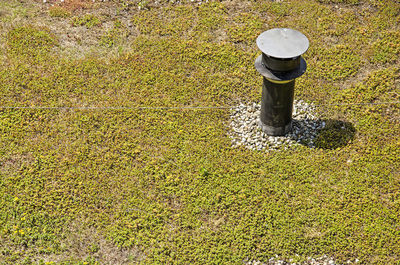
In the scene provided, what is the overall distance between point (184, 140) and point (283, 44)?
8.14ft

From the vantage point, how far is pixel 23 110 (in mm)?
8523

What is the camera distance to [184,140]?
309 inches

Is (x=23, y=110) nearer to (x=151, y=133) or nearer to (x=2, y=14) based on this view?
(x=151, y=133)

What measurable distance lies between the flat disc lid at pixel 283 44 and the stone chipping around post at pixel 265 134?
174 centimetres

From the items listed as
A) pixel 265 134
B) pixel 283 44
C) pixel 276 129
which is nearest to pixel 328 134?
pixel 276 129

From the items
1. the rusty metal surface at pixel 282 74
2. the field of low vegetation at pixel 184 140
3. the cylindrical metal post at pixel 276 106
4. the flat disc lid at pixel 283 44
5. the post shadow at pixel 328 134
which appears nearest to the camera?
the field of low vegetation at pixel 184 140

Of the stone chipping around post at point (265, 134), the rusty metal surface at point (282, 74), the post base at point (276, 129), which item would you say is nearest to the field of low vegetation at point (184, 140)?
the stone chipping around post at point (265, 134)

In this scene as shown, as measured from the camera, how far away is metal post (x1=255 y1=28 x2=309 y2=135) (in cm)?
668

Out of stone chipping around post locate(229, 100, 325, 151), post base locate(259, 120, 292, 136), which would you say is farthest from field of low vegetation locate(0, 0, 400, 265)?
post base locate(259, 120, 292, 136)

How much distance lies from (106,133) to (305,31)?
5.11 meters

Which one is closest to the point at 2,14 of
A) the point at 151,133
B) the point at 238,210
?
the point at 151,133

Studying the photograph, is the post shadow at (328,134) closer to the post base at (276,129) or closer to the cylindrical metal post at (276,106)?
the post base at (276,129)

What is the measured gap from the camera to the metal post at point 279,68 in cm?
668

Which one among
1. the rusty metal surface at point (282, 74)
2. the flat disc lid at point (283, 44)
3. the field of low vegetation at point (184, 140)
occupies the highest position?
the flat disc lid at point (283, 44)
